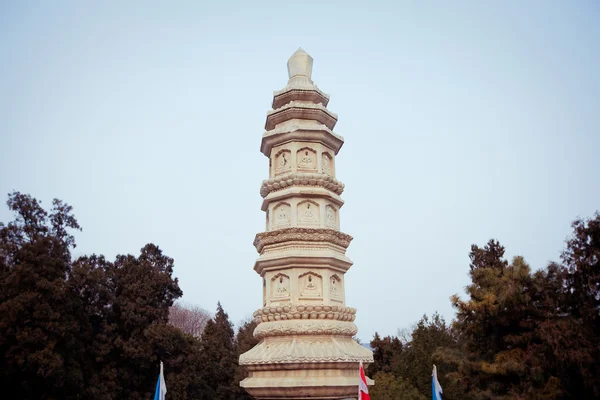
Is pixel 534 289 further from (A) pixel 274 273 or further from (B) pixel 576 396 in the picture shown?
(A) pixel 274 273

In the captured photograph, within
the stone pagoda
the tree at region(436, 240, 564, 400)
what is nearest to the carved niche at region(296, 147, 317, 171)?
the stone pagoda

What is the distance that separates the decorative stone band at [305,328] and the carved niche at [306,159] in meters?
3.85

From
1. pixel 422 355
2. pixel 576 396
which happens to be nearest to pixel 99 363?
pixel 422 355

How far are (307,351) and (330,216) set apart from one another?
344 cm

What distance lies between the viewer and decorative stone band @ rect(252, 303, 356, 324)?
11070 mm

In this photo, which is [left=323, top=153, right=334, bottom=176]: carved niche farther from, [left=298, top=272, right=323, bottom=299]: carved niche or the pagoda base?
the pagoda base

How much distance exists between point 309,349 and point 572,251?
8423mm

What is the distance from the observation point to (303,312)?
1106 cm

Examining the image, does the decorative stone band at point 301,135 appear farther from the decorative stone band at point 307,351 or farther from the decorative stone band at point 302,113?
the decorative stone band at point 307,351

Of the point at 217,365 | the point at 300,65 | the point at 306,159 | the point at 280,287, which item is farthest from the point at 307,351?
the point at 217,365

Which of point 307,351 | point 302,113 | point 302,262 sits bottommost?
point 307,351

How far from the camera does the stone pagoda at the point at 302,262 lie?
10508mm

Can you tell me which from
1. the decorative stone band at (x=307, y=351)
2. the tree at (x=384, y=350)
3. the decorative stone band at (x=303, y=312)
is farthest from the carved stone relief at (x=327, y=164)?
the tree at (x=384, y=350)

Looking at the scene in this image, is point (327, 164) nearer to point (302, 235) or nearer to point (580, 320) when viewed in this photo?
point (302, 235)
